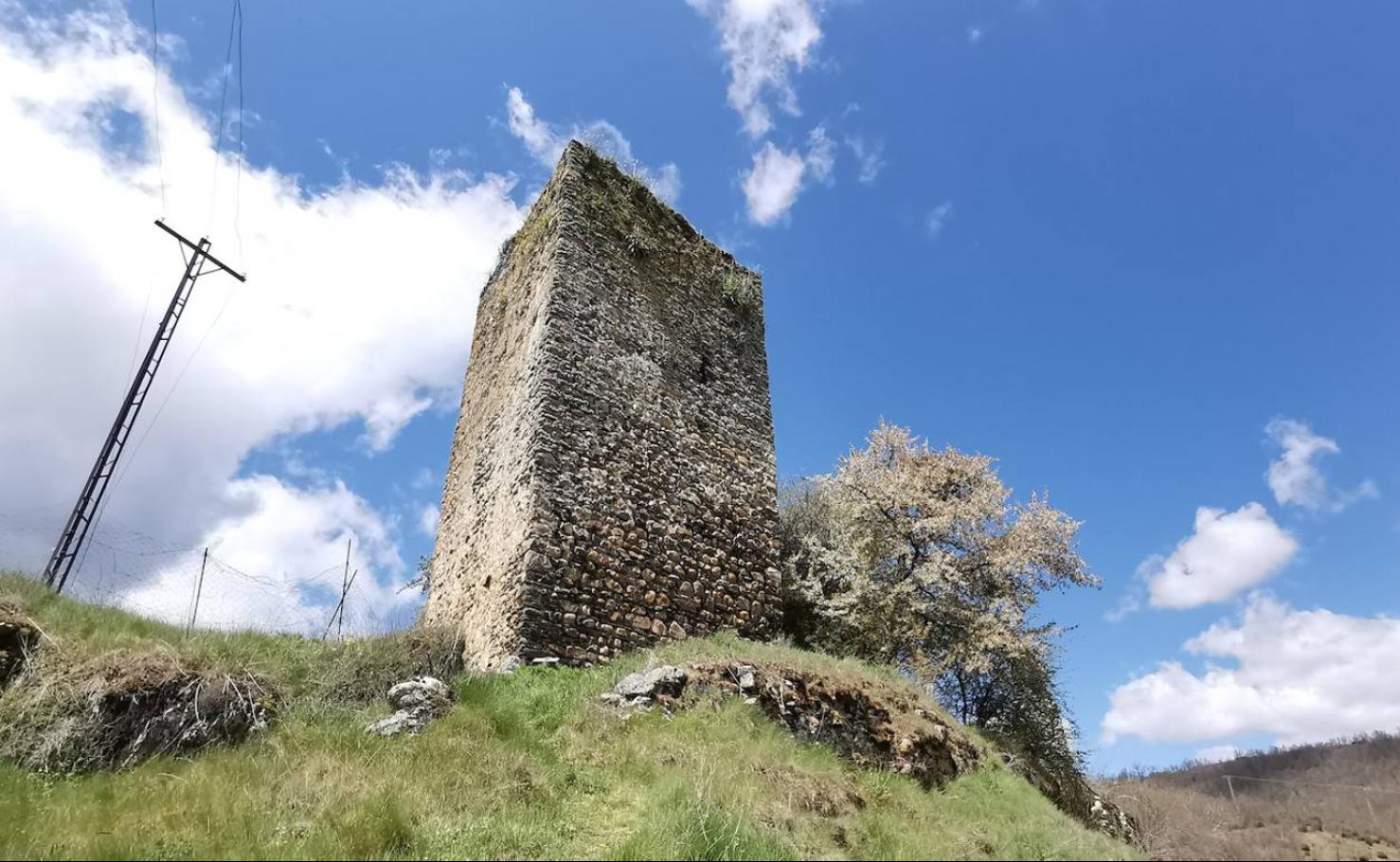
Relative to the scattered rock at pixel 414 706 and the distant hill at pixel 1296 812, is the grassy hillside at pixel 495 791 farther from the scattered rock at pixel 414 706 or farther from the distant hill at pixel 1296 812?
the distant hill at pixel 1296 812

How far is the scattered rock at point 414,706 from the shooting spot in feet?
26.2

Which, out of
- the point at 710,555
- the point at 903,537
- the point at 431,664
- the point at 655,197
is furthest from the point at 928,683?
the point at 655,197

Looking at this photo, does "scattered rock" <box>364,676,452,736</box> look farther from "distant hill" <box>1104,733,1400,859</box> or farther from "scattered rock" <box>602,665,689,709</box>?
"distant hill" <box>1104,733,1400,859</box>

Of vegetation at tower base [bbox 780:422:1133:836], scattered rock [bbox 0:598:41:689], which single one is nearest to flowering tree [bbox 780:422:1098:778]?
vegetation at tower base [bbox 780:422:1133:836]

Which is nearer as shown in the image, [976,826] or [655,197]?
[976,826]

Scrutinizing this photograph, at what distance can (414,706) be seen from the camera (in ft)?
27.5

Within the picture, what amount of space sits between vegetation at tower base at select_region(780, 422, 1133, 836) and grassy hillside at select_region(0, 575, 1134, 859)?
15.1 feet

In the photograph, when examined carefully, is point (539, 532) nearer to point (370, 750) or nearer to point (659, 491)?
point (659, 491)

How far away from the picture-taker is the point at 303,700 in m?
8.47

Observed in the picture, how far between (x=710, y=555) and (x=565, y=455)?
297 cm

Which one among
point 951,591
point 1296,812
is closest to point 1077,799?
point 951,591

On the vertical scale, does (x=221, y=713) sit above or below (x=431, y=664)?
below

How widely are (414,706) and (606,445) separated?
473cm

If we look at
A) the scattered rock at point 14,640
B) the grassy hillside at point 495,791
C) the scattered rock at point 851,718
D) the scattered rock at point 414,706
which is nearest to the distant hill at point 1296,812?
the grassy hillside at point 495,791
